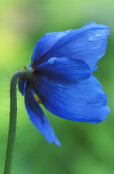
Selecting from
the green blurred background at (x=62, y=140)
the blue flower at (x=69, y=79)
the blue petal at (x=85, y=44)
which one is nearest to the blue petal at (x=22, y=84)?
the blue flower at (x=69, y=79)

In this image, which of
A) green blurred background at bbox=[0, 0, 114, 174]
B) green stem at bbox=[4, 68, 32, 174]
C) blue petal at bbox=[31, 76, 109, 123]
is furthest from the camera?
green blurred background at bbox=[0, 0, 114, 174]

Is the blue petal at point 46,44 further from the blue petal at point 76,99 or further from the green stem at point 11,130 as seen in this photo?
the green stem at point 11,130

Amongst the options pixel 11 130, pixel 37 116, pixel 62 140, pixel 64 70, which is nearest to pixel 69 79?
pixel 64 70

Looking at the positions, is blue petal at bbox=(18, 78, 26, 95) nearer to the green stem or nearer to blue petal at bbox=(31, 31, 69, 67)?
blue petal at bbox=(31, 31, 69, 67)

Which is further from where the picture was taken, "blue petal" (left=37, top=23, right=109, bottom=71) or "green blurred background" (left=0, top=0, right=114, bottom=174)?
"green blurred background" (left=0, top=0, right=114, bottom=174)

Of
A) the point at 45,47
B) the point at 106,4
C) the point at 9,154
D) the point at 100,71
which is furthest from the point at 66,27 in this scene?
the point at 9,154

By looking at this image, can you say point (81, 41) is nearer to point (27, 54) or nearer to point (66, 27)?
point (27, 54)

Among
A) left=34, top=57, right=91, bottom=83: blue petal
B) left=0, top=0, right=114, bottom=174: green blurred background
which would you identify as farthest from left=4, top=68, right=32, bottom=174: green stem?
left=0, top=0, right=114, bottom=174: green blurred background
